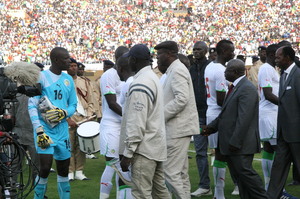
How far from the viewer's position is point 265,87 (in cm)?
813

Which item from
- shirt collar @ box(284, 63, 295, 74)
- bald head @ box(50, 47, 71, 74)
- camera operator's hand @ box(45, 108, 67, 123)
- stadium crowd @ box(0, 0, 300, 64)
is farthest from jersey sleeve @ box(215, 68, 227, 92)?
stadium crowd @ box(0, 0, 300, 64)

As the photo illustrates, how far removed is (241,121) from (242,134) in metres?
0.15

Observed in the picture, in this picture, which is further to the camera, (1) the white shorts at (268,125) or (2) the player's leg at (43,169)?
(1) the white shorts at (268,125)

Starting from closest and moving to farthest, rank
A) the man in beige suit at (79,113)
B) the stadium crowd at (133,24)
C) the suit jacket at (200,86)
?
the suit jacket at (200,86)
the man in beige suit at (79,113)
the stadium crowd at (133,24)

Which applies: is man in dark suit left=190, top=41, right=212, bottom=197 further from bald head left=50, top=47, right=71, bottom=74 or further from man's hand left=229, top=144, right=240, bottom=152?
bald head left=50, top=47, right=71, bottom=74

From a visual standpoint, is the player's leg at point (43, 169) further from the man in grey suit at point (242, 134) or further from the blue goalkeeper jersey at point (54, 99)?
the man in grey suit at point (242, 134)

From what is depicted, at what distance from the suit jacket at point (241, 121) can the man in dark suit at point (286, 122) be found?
49 cm

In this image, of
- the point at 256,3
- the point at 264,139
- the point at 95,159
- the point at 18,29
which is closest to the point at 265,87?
the point at 264,139

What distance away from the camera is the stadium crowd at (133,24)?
4297 cm

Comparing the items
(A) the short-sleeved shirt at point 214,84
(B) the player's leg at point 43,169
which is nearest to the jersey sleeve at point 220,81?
(A) the short-sleeved shirt at point 214,84

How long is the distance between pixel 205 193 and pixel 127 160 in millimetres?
3465

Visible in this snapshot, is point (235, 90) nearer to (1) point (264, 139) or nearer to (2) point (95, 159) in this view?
(1) point (264, 139)

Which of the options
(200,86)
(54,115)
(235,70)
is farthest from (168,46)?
(200,86)

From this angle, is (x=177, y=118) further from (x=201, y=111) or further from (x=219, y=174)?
(x=201, y=111)
